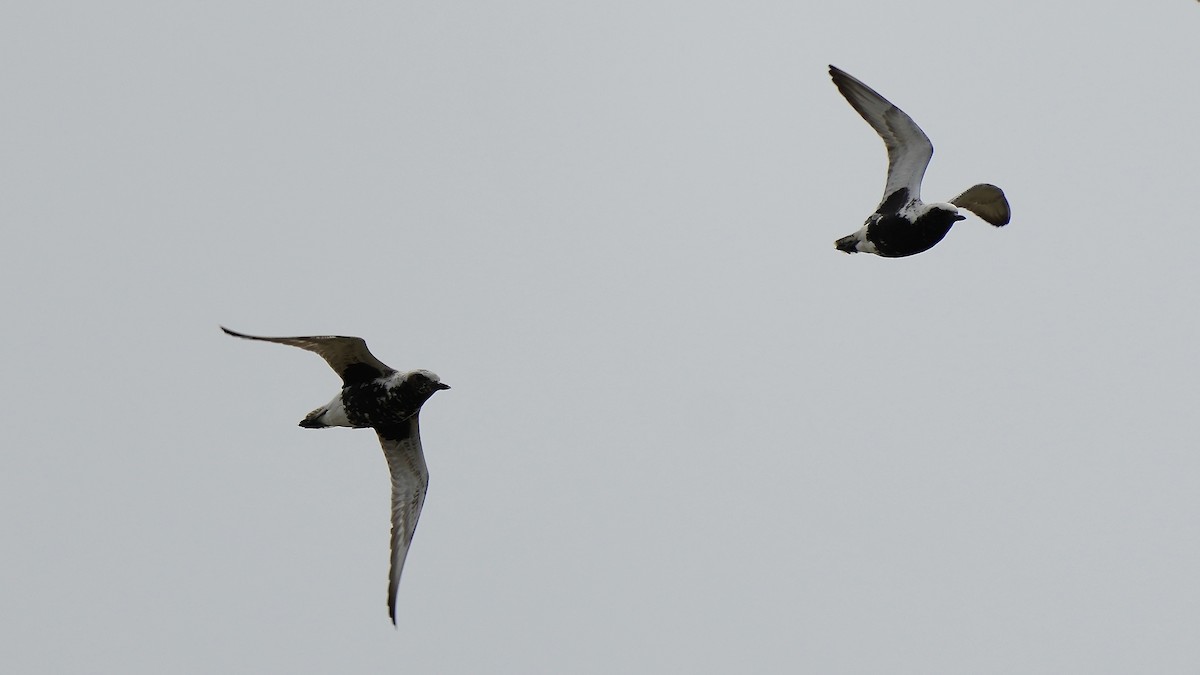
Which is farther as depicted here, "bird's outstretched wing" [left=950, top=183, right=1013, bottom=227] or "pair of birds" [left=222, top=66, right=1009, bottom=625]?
"bird's outstretched wing" [left=950, top=183, right=1013, bottom=227]

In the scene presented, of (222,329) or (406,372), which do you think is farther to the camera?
(406,372)

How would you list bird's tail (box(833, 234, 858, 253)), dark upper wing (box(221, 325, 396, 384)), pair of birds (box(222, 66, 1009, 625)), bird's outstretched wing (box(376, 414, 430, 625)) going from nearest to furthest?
dark upper wing (box(221, 325, 396, 384)) → pair of birds (box(222, 66, 1009, 625)) → bird's outstretched wing (box(376, 414, 430, 625)) → bird's tail (box(833, 234, 858, 253))

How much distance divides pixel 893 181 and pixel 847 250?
1.54 metres

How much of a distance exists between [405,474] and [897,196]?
34.2 ft

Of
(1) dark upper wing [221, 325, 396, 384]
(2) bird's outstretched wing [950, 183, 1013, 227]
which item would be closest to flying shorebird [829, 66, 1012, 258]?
(2) bird's outstretched wing [950, 183, 1013, 227]

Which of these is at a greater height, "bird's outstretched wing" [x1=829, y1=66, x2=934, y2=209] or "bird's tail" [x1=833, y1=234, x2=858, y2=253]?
"bird's outstretched wing" [x1=829, y1=66, x2=934, y2=209]

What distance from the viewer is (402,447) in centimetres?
2562

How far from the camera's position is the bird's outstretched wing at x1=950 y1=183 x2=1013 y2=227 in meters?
28.6

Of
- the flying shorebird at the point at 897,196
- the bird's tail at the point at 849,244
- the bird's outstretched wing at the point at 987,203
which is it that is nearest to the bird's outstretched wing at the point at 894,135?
the flying shorebird at the point at 897,196

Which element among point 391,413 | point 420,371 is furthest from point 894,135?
point 391,413

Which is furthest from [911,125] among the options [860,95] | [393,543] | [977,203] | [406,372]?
[393,543]

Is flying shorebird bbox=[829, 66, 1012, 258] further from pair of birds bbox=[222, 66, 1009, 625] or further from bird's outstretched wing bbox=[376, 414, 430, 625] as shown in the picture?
bird's outstretched wing bbox=[376, 414, 430, 625]

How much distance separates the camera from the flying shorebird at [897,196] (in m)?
26.4

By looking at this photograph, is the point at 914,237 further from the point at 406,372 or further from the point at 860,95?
the point at 406,372
